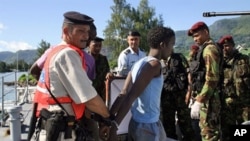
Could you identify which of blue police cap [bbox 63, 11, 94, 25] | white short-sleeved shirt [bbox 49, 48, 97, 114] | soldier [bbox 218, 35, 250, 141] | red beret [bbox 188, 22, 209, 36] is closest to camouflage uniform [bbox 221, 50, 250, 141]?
soldier [bbox 218, 35, 250, 141]

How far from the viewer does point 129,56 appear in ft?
18.1

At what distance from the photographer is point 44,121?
94.8 inches

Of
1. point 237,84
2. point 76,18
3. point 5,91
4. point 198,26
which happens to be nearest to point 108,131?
point 76,18

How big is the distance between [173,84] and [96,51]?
4.27ft

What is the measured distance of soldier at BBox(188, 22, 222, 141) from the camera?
13.5 ft

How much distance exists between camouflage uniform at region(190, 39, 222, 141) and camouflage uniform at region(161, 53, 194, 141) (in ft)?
2.73

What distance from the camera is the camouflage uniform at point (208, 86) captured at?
4117 millimetres

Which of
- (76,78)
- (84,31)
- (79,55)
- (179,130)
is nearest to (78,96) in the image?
(76,78)

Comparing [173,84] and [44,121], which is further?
[173,84]

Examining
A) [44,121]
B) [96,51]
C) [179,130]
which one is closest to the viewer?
[44,121]

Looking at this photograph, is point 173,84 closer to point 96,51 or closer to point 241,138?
point 96,51

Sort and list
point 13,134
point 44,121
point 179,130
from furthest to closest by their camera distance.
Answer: point 179,130, point 13,134, point 44,121

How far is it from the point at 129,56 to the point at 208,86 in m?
1.72

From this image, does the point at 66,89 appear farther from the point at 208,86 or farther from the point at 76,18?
the point at 208,86
